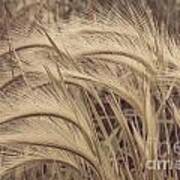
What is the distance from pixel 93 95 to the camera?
1844 mm

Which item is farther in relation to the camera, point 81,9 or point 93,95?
point 81,9

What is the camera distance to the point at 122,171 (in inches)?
71.4

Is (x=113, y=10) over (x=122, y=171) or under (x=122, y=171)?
over

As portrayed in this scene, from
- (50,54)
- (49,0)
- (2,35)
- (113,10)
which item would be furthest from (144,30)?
(49,0)

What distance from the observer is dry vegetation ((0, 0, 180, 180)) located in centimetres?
177

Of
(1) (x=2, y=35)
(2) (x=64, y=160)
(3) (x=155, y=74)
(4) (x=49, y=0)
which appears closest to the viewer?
(3) (x=155, y=74)

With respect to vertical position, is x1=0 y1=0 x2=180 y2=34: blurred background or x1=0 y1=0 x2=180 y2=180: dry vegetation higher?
x1=0 y1=0 x2=180 y2=34: blurred background

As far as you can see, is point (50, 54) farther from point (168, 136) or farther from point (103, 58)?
point (168, 136)

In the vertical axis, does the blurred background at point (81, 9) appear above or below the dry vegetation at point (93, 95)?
above

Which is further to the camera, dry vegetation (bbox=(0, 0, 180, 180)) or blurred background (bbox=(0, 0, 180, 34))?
blurred background (bbox=(0, 0, 180, 34))

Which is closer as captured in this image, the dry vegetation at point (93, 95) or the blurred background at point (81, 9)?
the dry vegetation at point (93, 95)

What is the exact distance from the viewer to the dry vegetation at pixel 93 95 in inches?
69.5

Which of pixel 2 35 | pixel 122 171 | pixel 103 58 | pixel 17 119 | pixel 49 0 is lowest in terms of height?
pixel 122 171

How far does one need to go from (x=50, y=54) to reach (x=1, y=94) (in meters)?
0.15
